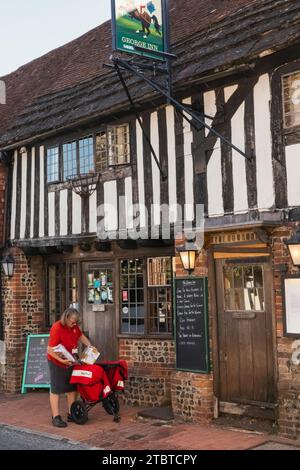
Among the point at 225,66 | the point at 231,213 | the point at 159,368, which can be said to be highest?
the point at 225,66

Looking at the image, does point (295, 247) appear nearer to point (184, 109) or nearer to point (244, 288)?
point (244, 288)

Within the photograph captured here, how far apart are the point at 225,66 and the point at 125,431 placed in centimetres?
502

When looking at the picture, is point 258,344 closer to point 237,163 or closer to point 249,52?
point 237,163

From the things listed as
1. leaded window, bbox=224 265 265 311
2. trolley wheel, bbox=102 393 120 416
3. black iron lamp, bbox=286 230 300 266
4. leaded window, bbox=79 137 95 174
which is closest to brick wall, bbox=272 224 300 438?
black iron lamp, bbox=286 230 300 266

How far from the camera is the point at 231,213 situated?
8.16m

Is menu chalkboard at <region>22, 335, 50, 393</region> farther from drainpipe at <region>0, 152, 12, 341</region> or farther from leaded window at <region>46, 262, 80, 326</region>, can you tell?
drainpipe at <region>0, 152, 12, 341</region>

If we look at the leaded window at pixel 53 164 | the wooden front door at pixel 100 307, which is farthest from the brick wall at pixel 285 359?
the leaded window at pixel 53 164

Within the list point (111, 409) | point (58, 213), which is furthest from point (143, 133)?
point (111, 409)

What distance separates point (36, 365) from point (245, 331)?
4.71 meters

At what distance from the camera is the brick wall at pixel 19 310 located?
1148 cm

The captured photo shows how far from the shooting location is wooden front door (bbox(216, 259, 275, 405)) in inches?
308

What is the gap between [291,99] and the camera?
7562 mm

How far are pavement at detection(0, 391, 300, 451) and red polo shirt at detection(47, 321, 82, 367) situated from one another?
3.22 ft

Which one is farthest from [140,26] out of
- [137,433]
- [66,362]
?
[137,433]
